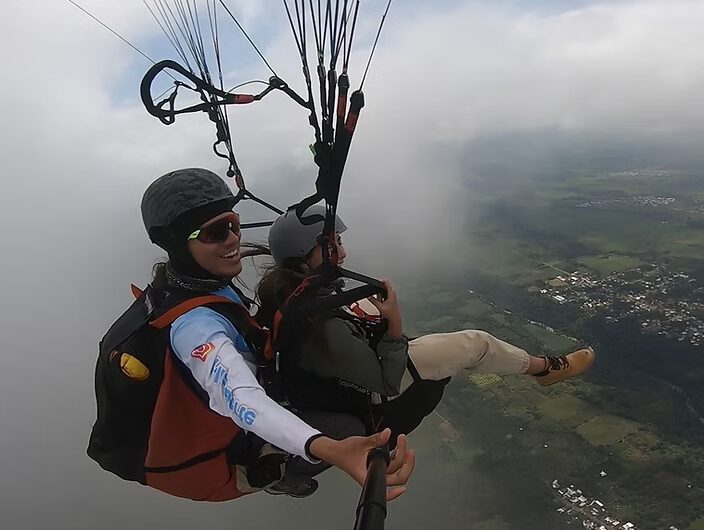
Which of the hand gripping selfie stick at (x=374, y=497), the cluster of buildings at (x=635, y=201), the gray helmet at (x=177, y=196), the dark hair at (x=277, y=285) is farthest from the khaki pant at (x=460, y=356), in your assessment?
the cluster of buildings at (x=635, y=201)

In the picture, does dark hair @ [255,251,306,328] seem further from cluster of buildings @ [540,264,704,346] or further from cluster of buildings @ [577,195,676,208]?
cluster of buildings @ [577,195,676,208]

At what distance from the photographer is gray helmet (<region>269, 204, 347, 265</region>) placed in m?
2.71

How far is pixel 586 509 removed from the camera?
122 feet

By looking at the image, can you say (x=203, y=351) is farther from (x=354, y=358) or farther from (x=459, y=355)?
(x=459, y=355)

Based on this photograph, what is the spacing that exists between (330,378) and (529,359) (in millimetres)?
1625

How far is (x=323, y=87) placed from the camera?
191 centimetres

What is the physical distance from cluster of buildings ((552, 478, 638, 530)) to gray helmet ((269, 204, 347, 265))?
130 ft

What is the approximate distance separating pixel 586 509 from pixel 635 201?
272ft

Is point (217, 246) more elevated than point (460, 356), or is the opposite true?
point (217, 246)

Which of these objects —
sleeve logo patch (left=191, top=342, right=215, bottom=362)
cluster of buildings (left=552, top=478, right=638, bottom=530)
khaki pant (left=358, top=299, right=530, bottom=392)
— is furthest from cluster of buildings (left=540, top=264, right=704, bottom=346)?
sleeve logo patch (left=191, top=342, right=215, bottom=362)

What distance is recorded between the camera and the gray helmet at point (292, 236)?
2.71m

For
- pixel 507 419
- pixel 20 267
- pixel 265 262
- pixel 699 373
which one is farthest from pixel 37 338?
pixel 265 262

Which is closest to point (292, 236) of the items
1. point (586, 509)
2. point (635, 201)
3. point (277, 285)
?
point (277, 285)

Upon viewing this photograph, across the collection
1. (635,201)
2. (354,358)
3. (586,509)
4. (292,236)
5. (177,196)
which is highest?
(177,196)
